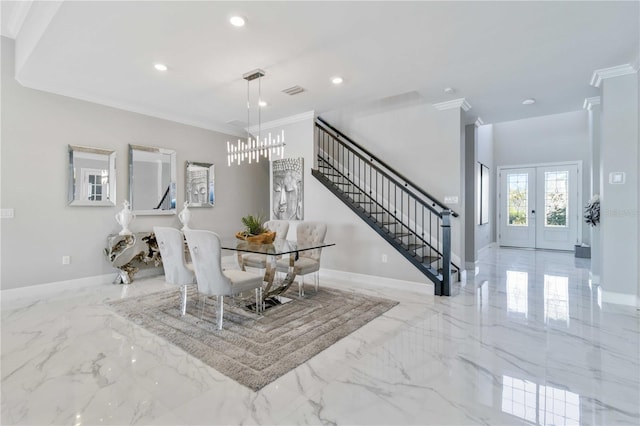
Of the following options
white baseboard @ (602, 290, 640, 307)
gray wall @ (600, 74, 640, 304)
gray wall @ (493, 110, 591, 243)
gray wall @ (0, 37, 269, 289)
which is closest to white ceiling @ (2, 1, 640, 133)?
gray wall @ (0, 37, 269, 289)

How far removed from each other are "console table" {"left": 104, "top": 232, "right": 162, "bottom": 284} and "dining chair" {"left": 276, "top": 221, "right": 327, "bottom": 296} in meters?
2.46

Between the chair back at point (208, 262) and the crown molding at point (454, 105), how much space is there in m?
4.04

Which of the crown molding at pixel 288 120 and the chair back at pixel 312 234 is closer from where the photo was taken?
the chair back at pixel 312 234

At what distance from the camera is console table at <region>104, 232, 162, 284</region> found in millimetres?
4629

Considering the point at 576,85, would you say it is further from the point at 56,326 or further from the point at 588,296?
the point at 56,326

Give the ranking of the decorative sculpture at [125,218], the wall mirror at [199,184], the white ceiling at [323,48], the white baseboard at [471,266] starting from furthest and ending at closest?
the wall mirror at [199,184], the white baseboard at [471,266], the decorative sculpture at [125,218], the white ceiling at [323,48]

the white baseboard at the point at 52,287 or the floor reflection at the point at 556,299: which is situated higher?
the white baseboard at the point at 52,287

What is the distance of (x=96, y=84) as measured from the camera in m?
4.16

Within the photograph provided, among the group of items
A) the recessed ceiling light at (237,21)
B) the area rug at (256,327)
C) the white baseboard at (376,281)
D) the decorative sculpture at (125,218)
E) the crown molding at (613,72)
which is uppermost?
the crown molding at (613,72)

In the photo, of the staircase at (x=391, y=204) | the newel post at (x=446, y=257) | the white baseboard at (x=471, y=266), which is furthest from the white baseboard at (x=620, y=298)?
the white baseboard at (x=471, y=266)

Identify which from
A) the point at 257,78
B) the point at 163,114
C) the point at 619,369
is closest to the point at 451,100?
the point at 257,78

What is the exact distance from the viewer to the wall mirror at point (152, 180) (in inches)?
199

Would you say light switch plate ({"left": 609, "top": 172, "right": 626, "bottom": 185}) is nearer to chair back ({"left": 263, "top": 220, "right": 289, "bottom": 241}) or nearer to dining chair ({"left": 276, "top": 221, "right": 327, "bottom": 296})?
dining chair ({"left": 276, "top": 221, "right": 327, "bottom": 296})

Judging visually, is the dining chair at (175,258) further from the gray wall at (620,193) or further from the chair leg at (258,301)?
the gray wall at (620,193)
